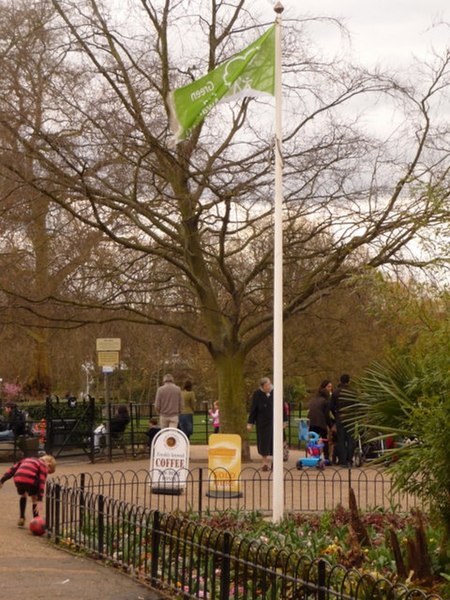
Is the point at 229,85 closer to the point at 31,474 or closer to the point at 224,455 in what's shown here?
the point at 31,474

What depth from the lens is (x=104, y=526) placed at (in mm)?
11852

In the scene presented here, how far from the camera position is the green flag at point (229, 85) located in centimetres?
1374

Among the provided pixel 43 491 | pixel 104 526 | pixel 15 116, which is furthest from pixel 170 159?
pixel 104 526

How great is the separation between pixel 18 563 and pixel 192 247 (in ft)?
41.8

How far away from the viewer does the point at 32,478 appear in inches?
540

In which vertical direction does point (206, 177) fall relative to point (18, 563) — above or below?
above

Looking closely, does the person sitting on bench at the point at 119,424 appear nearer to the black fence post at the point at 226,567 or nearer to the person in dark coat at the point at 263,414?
the person in dark coat at the point at 263,414

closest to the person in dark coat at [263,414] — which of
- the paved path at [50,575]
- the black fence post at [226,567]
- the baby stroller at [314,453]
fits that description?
the baby stroller at [314,453]

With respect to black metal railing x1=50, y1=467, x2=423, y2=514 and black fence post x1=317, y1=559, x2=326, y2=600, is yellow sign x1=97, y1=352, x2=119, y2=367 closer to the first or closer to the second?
black metal railing x1=50, y1=467, x2=423, y2=514

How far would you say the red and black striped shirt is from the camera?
13.7 metres

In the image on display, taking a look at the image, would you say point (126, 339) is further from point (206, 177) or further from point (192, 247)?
point (206, 177)

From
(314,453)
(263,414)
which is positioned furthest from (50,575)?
(314,453)

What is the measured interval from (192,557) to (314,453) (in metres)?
13.3

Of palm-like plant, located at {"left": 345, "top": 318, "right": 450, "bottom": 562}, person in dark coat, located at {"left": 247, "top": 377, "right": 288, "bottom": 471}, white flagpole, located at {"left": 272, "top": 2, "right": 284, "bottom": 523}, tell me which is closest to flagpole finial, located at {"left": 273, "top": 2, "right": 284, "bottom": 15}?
white flagpole, located at {"left": 272, "top": 2, "right": 284, "bottom": 523}
